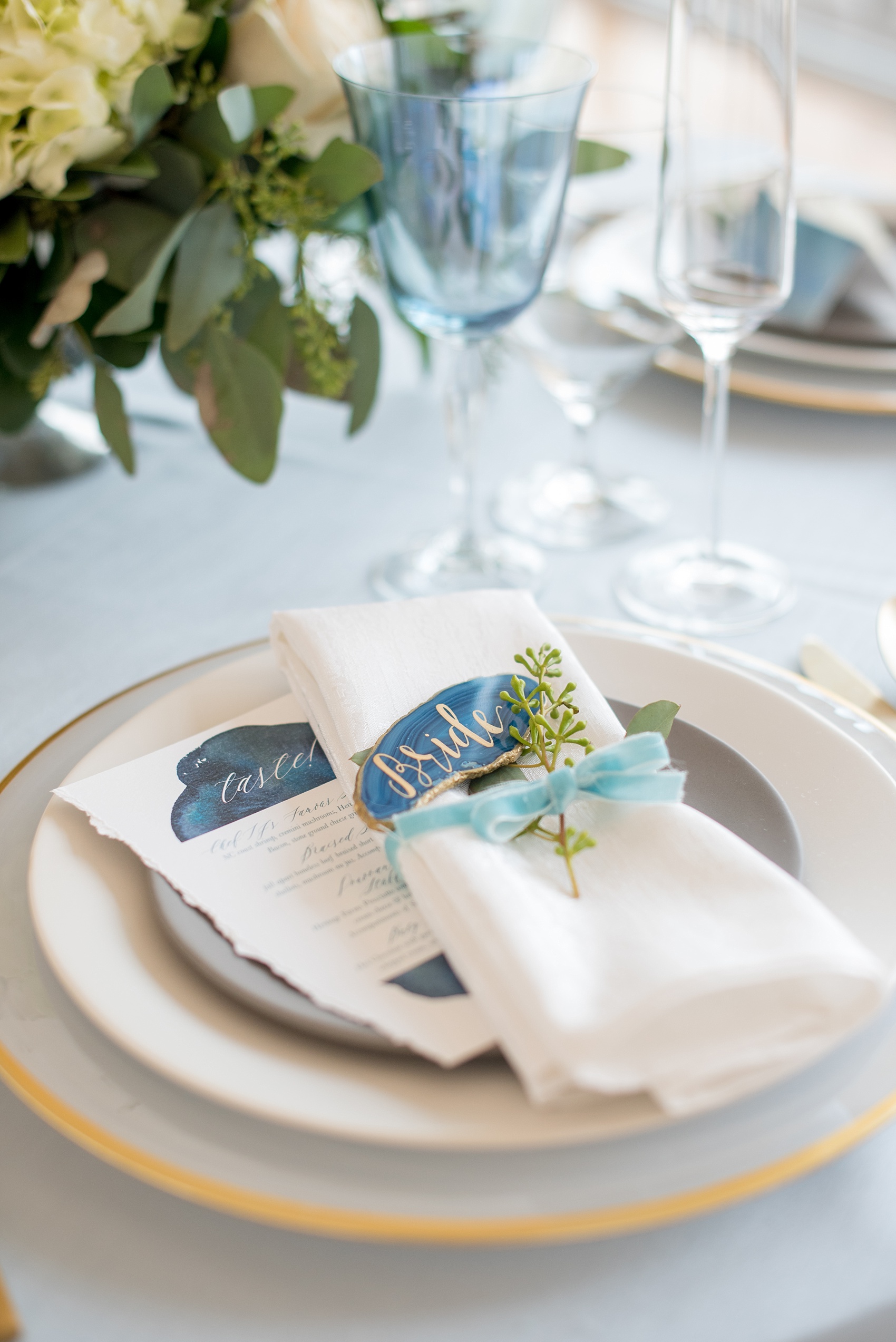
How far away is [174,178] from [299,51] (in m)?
0.12

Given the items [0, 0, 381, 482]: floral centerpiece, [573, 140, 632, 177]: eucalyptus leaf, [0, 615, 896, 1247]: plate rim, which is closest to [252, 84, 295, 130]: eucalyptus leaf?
[0, 0, 381, 482]: floral centerpiece

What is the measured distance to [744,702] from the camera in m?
→ 0.55

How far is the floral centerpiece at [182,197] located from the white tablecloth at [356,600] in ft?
0.30

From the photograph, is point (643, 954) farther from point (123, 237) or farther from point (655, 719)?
point (123, 237)

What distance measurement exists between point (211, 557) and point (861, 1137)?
592 mm

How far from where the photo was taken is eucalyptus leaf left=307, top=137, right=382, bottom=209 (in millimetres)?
691

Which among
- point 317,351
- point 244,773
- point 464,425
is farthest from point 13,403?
point 244,773

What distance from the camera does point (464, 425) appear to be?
2.59ft

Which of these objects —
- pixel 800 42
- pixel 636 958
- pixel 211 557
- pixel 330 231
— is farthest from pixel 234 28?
pixel 800 42

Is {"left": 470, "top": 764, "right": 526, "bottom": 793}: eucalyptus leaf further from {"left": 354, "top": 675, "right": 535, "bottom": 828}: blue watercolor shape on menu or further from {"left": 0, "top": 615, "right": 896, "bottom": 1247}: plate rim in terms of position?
{"left": 0, "top": 615, "right": 896, "bottom": 1247}: plate rim

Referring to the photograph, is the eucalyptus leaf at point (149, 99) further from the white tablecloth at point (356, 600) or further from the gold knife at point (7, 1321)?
the gold knife at point (7, 1321)

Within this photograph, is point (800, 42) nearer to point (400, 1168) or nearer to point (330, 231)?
point (330, 231)

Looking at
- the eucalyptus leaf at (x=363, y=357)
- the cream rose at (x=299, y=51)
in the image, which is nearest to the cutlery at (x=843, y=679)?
the eucalyptus leaf at (x=363, y=357)

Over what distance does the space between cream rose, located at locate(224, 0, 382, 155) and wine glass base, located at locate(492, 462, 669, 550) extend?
0.94 feet
